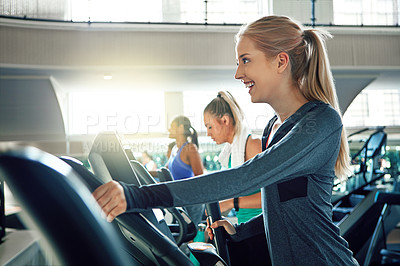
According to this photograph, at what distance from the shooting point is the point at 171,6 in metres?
6.43

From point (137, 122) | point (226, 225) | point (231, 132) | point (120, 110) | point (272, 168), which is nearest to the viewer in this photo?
point (272, 168)

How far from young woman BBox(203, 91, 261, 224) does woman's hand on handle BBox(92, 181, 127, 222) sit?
140cm

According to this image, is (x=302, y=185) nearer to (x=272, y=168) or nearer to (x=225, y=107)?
(x=272, y=168)

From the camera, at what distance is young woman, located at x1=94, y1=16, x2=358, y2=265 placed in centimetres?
64

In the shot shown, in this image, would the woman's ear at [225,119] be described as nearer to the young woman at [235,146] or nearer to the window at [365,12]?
the young woman at [235,146]

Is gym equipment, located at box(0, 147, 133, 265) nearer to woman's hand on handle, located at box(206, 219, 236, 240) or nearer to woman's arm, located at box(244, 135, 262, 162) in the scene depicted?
woman's hand on handle, located at box(206, 219, 236, 240)

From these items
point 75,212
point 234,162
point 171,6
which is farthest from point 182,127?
point 171,6

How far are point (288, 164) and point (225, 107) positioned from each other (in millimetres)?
1580

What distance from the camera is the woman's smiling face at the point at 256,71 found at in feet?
2.99

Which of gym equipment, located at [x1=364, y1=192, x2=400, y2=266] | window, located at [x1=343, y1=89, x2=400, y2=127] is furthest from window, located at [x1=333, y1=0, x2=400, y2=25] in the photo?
gym equipment, located at [x1=364, y1=192, x2=400, y2=266]

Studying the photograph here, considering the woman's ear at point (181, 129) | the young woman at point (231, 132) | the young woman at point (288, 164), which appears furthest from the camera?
the woman's ear at point (181, 129)

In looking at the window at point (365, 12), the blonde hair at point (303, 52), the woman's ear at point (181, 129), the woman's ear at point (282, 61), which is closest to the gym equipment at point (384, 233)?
the woman's ear at point (181, 129)

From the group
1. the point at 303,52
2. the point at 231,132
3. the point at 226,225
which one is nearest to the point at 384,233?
the point at 231,132

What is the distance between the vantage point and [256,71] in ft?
2.99
